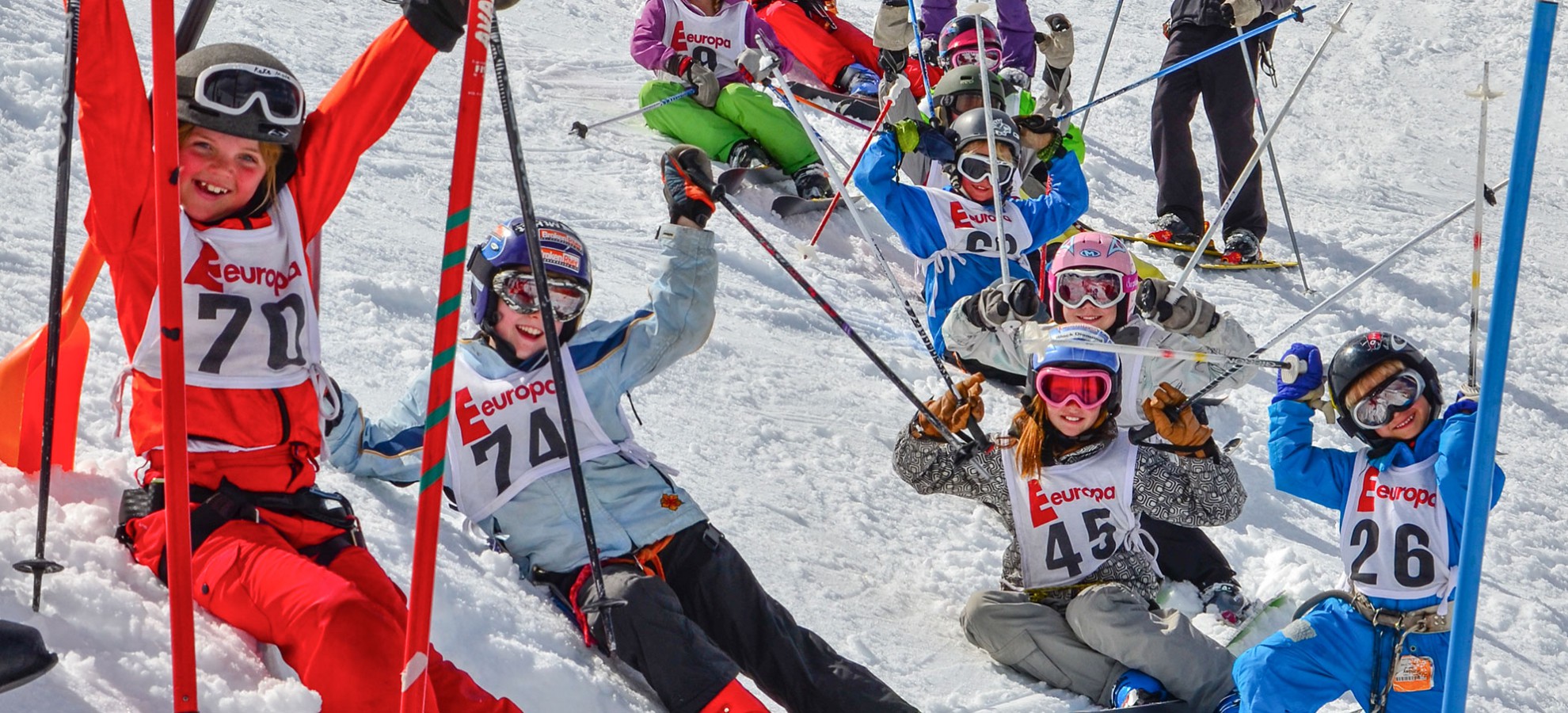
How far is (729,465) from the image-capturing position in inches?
203

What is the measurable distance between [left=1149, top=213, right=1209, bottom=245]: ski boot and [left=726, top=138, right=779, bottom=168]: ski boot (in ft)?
6.94

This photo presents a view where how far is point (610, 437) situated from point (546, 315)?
878 millimetres

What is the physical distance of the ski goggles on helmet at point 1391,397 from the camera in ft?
12.8

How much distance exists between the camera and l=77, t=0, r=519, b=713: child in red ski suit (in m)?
2.84

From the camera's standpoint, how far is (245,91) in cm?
306

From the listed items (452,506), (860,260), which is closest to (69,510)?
(452,506)

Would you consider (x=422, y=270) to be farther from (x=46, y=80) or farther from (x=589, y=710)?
(x=589, y=710)

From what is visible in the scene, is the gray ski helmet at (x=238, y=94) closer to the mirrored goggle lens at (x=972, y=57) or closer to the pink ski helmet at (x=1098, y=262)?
the pink ski helmet at (x=1098, y=262)

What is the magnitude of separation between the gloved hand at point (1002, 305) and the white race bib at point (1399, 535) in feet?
4.72

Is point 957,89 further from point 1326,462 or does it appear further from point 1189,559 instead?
point 1326,462

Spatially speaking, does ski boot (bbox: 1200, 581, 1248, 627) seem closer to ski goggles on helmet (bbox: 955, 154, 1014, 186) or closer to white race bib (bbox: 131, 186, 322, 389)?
ski goggles on helmet (bbox: 955, 154, 1014, 186)

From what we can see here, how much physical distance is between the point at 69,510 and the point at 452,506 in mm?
900

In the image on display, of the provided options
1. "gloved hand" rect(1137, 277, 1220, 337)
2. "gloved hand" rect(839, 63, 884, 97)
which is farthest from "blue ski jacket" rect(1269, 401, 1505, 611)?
"gloved hand" rect(839, 63, 884, 97)

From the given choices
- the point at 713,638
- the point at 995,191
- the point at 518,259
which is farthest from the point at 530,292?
the point at 995,191
